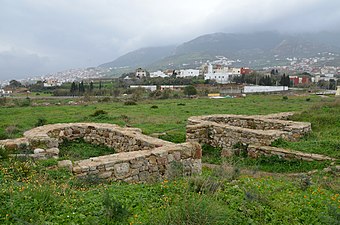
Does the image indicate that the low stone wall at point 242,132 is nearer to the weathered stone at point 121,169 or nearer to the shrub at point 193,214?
the weathered stone at point 121,169

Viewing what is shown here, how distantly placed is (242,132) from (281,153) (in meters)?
2.24

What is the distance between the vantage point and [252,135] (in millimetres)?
11820

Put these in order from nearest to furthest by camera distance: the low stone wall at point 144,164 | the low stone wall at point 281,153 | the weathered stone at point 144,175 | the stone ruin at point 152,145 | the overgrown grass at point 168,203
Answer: the overgrown grass at point 168,203, the low stone wall at point 144,164, the stone ruin at point 152,145, the weathered stone at point 144,175, the low stone wall at point 281,153

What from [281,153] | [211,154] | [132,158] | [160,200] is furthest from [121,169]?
[211,154]

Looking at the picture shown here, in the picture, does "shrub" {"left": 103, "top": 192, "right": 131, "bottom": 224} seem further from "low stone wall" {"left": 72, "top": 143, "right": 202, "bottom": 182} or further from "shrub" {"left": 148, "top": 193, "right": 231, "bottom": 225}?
"low stone wall" {"left": 72, "top": 143, "right": 202, "bottom": 182}

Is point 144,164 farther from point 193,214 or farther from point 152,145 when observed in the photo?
point 193,214

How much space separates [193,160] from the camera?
8.46 meters

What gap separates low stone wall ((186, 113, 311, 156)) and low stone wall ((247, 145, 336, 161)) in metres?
0.57

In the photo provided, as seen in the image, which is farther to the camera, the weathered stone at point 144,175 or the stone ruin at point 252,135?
the stone ruin at point 252,135

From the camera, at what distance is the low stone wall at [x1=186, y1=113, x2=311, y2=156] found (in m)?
11.7

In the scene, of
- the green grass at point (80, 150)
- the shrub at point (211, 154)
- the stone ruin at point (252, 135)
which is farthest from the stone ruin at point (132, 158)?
the stone ruin at point (252, 135)

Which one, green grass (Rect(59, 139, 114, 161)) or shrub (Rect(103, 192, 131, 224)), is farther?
green grass (Rect(59, 139, 114, 161))

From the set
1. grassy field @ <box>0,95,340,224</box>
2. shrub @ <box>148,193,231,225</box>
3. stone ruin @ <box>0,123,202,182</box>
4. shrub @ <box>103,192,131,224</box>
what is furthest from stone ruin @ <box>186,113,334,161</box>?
shrub @ <box>103,192,131,224</box>

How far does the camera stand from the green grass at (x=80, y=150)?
A: 1061 centimetres
